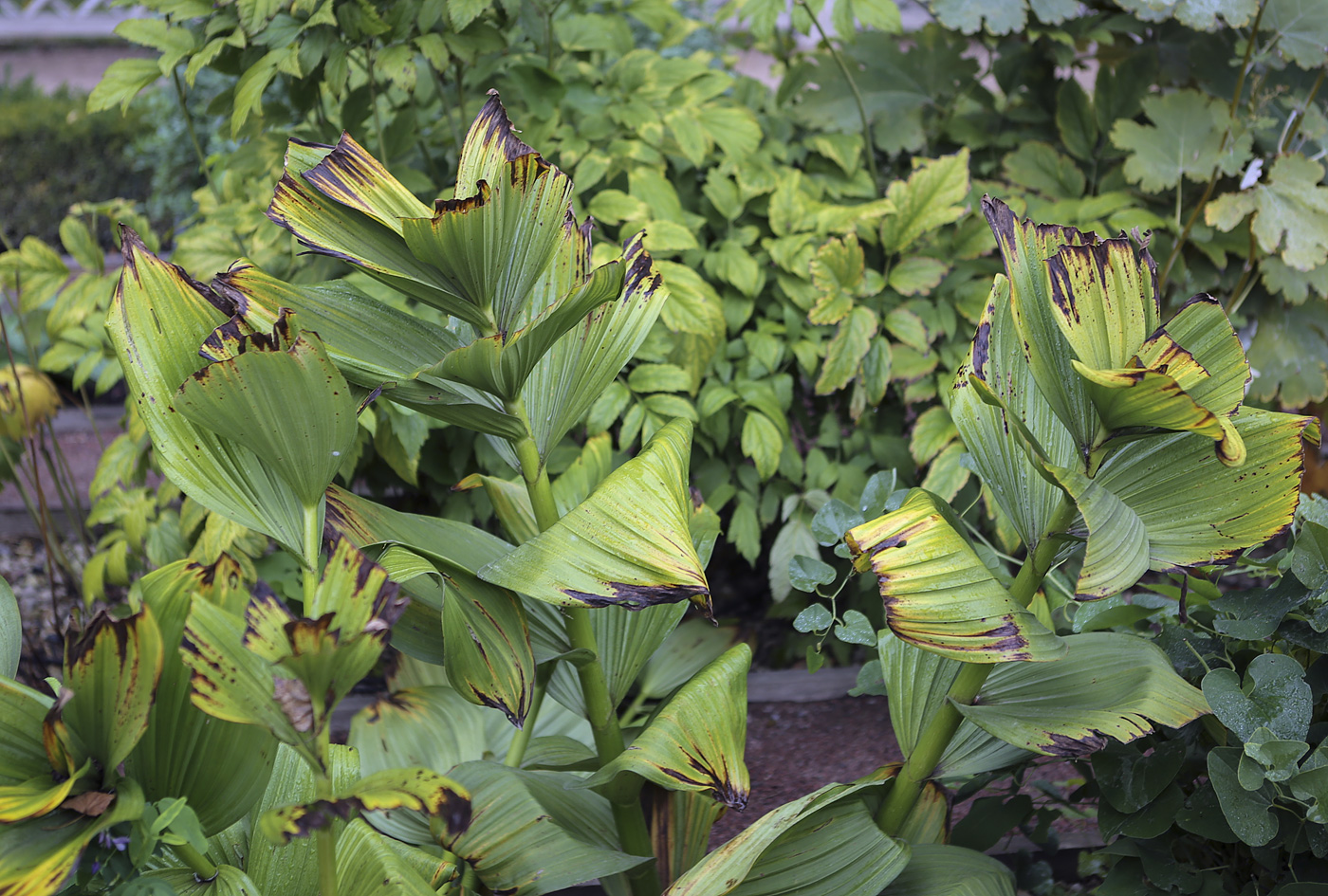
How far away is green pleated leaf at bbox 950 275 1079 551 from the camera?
2.83ft

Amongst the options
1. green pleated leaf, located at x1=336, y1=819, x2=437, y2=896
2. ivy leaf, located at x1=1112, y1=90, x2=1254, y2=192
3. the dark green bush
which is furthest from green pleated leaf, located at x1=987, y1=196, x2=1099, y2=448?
the dark green bush

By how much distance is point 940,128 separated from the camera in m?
2.17

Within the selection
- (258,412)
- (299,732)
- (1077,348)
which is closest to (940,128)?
(1077,348)

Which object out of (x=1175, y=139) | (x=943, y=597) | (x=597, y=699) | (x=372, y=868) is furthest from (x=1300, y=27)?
(x=372, y=868)

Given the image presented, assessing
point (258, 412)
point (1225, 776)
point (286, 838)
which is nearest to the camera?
point (286, 838)

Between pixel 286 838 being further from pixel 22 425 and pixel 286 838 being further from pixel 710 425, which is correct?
pixel 22 425

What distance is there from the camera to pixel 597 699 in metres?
0.98

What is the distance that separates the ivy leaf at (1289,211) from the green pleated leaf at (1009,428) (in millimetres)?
1213

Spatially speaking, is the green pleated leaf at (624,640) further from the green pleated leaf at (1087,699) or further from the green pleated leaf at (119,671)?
the green pleated leaf at (119,671)

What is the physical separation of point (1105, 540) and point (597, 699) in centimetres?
51

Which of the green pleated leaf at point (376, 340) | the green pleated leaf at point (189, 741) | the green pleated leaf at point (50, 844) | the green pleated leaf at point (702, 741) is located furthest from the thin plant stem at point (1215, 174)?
the green pleated leaf at point (50, 844)

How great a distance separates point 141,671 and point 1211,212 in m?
1.93

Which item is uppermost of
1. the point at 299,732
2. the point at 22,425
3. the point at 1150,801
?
the point at 299,732

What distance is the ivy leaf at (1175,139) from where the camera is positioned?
1896 mm
